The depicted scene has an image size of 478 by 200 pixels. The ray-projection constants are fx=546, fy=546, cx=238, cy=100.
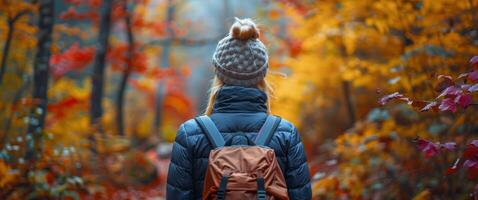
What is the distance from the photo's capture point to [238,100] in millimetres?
3117

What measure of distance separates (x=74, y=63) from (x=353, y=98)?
25.3ft

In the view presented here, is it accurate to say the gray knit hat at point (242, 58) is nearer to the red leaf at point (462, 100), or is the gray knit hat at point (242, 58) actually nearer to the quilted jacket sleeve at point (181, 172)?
the quilted jacket sleeve at point (181, 172)

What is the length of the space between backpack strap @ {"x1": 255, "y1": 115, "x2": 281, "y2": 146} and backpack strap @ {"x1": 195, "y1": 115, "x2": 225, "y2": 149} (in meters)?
0.20

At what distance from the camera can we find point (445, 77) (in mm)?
3514

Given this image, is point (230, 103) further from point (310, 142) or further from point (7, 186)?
point (310, 142)

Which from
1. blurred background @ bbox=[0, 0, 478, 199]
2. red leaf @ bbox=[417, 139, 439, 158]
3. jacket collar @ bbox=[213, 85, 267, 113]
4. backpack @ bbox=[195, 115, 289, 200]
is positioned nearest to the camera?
backpack @ bbox=[195, 115, 289, 200]

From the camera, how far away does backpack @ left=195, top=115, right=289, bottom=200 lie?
278 centimetres

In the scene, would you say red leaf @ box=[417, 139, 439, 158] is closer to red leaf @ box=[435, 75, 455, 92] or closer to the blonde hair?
red leaf @ box=[435, 75, 455, 92]

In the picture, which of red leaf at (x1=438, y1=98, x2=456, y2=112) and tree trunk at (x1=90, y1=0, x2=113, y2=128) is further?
tree trunk at (x1=90, y1=0, x2=113, y2=128)

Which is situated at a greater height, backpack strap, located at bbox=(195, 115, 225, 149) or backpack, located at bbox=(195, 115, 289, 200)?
backpack strap, located at bbox=(195, 115, 225, 149)

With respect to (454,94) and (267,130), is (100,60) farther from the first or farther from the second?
(454,94)

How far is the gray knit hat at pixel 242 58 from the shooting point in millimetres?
3133

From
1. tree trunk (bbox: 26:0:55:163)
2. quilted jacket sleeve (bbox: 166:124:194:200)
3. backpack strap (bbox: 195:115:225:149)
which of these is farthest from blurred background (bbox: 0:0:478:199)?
quilted jacket sleeve (bbox: 166:124:194:200)

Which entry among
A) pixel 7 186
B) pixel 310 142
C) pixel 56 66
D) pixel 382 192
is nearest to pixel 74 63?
pixel 56 66
